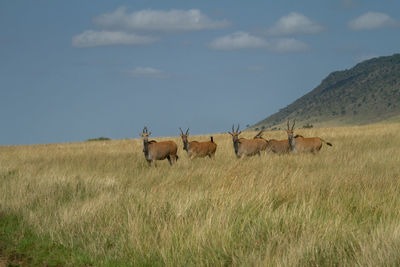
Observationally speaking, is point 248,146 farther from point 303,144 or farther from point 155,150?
point 155,150

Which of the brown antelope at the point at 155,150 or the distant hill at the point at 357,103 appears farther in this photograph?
the distant hill at the point at 357,103

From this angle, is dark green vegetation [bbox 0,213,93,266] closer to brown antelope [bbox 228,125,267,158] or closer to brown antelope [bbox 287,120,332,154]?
brown antelope [bbox 228,125,267,158]

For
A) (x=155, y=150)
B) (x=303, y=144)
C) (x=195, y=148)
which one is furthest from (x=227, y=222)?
(x=303, y=144)

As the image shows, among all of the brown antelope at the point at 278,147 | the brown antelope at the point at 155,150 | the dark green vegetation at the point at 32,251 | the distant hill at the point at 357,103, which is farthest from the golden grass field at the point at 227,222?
the distant hill at the point at 357,103

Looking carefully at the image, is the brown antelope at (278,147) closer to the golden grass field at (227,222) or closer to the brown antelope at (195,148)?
the brown antelope at (195,148)

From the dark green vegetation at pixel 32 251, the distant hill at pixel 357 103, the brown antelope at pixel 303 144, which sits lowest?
the dark green vegetation at pixel 32 251

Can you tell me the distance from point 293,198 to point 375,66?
178 metres

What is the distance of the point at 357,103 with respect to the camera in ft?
463

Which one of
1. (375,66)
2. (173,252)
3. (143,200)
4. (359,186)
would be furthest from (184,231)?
(375,66)

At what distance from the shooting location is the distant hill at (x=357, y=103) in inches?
5084

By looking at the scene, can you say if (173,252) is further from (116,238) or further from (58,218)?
(58,218)

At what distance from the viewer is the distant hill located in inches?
5084

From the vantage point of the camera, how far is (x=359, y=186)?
8125 mm

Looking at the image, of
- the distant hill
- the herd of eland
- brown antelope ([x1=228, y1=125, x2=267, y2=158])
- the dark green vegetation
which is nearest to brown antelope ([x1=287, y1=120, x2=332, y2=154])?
the herd of eland
